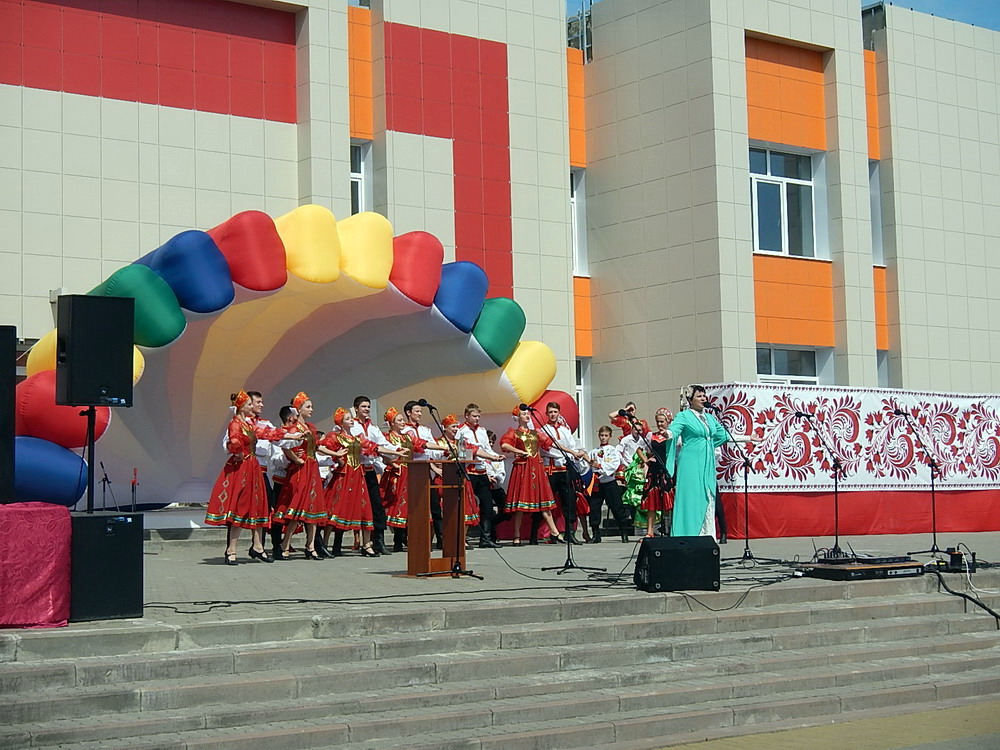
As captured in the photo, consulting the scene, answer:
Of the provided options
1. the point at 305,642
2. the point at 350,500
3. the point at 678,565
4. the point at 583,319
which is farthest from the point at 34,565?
the point at 583,319

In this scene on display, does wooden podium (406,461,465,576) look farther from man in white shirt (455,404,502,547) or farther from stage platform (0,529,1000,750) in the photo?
man in white shirt (455,404,502,547)

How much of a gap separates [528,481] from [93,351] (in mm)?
8619

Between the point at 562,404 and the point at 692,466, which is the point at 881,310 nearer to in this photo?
the point at 562,404

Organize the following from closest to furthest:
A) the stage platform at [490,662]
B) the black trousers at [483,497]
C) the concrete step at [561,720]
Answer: the concrete step at [561,720], the stage platform at [490,662], the black trousers at [483,497]

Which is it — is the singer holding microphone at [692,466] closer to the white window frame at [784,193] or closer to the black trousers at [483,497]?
the black trousers at [483,497]

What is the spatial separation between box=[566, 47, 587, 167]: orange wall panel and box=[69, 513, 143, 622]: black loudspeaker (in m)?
16.3

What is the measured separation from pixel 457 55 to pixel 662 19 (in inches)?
152

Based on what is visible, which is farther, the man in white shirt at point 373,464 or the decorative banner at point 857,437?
the decorative banner at point 857,437

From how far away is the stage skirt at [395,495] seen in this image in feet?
52.1

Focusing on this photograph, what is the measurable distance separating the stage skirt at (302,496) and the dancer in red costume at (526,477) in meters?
3.42

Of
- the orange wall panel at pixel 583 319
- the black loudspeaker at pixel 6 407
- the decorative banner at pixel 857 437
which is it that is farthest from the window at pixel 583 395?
the black loudspeaker at pixel 6 407

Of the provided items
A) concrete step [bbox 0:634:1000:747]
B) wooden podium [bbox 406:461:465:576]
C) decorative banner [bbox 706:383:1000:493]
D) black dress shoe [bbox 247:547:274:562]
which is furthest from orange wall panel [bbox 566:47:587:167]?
concrete step [bbox 0:634:1000:747]

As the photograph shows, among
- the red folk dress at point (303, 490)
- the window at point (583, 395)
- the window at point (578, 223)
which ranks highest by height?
the window at point (578, 223)

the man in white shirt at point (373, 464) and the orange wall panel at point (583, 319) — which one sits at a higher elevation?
the orange wall panel at point (583, 319)
